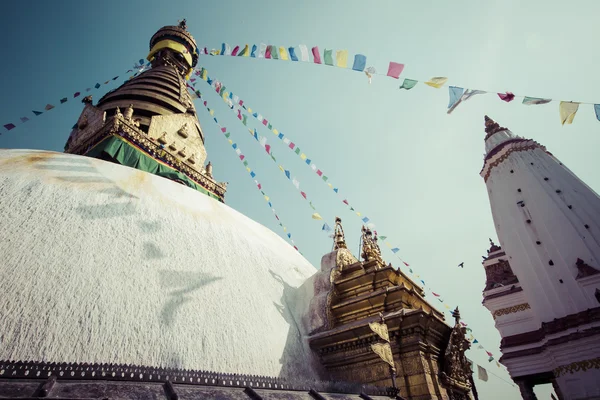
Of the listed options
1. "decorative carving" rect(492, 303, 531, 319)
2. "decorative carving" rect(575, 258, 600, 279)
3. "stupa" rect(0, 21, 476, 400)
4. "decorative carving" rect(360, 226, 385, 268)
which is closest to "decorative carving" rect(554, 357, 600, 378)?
A: "decorative carving" rect(575, 258, 600, 279)

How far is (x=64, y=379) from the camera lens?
1839mm

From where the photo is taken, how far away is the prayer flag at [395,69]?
6.80 m

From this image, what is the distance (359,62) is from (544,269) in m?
14.3

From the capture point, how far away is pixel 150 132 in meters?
9.52

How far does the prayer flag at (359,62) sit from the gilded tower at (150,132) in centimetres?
532

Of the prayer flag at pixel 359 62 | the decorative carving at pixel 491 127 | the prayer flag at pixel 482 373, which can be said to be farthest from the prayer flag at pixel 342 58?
the decorative carving at pixel 491 127

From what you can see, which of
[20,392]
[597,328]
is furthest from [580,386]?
[20,392]

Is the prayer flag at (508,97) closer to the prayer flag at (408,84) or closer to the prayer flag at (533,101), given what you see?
the prayer flag at (533,101)

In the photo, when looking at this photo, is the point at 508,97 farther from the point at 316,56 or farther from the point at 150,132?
the point at 150,132

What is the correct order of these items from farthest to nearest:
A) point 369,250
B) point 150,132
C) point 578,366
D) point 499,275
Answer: point 499,275 < point 578,366 < point 150,132 < point 369,250

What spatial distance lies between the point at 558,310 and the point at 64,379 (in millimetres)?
17667

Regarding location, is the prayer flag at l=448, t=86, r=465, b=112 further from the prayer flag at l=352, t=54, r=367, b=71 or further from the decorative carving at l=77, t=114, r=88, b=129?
the decorative carving at l=77, t=114, r=88, b=129

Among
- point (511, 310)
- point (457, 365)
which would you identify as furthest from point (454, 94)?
point (511, 310)

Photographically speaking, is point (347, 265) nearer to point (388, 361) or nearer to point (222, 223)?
point (388, 361)
